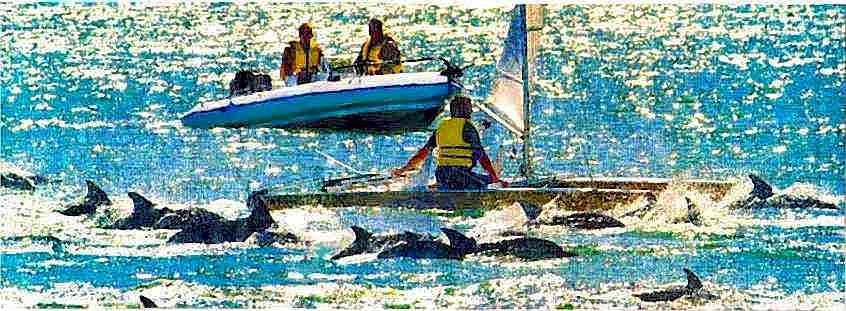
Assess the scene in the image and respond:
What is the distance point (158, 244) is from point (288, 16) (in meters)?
1.42

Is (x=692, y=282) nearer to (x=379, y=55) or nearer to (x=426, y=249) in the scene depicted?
(x=426, y=249)

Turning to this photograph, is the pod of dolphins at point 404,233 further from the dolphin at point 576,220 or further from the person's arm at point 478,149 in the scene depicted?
the person's arm at point 478,149

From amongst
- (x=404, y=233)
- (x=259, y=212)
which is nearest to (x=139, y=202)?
(x=259, y=212)

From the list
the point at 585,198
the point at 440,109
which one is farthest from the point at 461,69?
the point at 585,198

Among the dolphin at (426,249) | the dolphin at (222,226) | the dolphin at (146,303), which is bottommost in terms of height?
the dolphin at (146,303)

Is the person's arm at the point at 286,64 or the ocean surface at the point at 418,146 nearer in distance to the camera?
the ocean surface at the point at 418,146

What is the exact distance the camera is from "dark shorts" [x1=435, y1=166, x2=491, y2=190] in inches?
383

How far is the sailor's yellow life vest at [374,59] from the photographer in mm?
9734

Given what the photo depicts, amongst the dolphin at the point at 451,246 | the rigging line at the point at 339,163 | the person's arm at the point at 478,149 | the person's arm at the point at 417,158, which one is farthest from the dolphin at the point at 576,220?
the rigging line at the point at 339,163

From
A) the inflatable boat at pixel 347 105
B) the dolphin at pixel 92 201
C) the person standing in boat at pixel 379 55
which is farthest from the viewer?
the dolphin at pixel 92 201

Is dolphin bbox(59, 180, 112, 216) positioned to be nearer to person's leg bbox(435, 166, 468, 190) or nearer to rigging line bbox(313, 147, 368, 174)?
rigging line bbox(313, 147, 368, 174)

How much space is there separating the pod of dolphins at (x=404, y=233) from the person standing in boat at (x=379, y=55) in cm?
85

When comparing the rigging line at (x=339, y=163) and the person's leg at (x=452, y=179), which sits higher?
the rigging line at (x=339, y=163)

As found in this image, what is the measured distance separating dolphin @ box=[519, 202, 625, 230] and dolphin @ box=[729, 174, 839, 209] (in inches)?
27.2
